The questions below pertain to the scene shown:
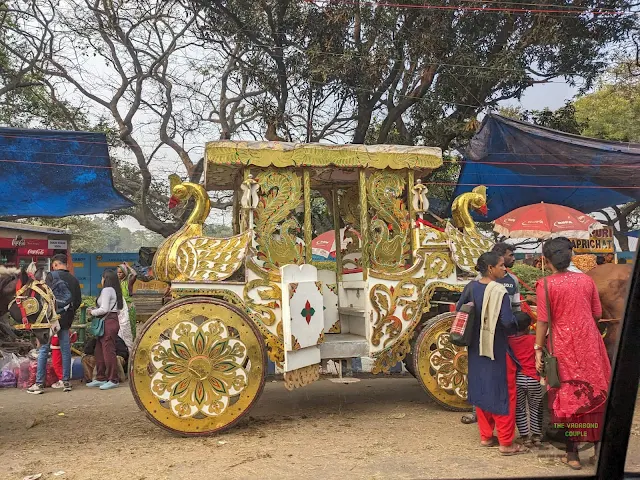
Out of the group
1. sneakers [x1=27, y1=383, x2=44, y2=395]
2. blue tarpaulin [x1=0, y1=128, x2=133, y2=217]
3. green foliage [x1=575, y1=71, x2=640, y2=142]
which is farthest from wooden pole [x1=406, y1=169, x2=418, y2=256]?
sneakers [x1=27, y1=383, x2=44, y2=395]

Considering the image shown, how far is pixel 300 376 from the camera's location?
16.1 feet

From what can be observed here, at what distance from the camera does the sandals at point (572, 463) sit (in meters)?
3.33

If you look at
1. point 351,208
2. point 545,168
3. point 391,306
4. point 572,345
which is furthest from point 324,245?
point 572,345

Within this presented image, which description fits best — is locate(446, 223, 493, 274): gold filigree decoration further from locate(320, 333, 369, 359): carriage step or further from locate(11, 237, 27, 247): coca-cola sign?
locate(11, 237, 27, 247): coca-cola sign

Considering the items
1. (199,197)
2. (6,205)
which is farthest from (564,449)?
(6,205)

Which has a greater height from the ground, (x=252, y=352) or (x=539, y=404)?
(x=252, y=352)

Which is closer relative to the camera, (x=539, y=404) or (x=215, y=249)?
(x=539, y=404)

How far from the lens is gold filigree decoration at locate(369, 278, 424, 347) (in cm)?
516

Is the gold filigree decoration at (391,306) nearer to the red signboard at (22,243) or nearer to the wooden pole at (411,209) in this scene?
the wooden pole at (411,209)

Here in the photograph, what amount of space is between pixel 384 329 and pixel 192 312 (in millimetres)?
1761

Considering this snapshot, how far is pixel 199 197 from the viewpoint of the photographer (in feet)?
17.1

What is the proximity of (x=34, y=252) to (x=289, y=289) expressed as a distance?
986 cm

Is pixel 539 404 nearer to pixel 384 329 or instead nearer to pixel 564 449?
pixel 564 449

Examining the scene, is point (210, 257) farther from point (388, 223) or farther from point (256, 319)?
point (388, 223)
